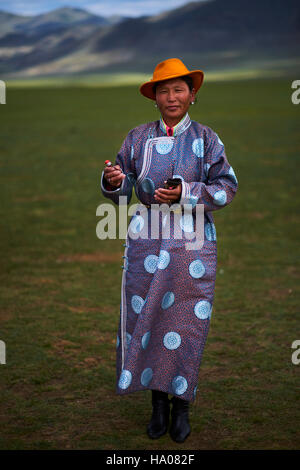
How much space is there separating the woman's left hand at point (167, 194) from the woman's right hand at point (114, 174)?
24 centimetres

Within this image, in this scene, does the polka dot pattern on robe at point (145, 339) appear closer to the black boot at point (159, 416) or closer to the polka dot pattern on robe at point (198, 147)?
the black boot at point (159, 416)

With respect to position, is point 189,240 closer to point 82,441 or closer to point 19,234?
point 82,441

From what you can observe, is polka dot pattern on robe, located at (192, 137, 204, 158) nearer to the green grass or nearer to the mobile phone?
the mobile phone

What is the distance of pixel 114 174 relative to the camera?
3410 mm

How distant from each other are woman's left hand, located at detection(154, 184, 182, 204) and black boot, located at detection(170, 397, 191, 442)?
118cm

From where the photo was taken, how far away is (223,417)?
3955mm

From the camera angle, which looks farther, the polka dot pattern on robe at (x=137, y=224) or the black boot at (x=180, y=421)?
the black boot at (x=180, y=421)

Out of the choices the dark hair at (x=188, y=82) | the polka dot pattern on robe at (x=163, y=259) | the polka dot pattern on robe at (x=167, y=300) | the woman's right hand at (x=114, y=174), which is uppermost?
the dark hair at (x=188, y=82)

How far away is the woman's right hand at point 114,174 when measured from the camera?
3402 mm

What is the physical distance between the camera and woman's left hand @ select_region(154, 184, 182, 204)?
128 inches

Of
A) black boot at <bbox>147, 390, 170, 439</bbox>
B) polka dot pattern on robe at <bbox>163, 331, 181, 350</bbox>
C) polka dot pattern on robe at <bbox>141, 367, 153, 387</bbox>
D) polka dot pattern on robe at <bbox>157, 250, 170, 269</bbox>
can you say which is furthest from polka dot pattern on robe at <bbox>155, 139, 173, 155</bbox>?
black boot at <bbox>147, 390, 170, 439</bbox>

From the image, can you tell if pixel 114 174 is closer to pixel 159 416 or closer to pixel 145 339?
pixel 145 339

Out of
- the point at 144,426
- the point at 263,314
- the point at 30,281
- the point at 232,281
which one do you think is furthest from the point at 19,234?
the point at 144,426

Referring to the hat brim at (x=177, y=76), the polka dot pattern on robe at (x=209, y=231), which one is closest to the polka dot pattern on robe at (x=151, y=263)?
the polka dot pattern on robe at (x=209, y=231)
